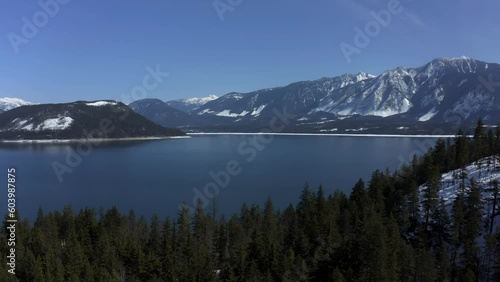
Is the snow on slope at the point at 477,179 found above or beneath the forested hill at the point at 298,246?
above

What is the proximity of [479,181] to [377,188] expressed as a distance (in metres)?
22.0

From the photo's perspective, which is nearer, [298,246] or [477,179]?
[298,246]

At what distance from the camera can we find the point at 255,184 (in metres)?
150

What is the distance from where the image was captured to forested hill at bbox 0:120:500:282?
5672 cm

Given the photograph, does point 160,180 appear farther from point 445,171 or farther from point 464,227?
point 464,227

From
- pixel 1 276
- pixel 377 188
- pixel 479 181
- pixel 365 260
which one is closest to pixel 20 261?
pixel 1 276

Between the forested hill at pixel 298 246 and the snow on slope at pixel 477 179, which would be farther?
the snow on slope at pixel 477 179

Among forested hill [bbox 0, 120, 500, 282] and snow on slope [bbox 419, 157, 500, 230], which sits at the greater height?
snow on slope [bbox 419, 157, 500, 230]

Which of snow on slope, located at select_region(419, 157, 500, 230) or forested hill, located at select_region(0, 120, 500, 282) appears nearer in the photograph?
forested hill, located at select_region(0, 120, 500, 282)

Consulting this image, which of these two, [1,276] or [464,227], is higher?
[464,227]

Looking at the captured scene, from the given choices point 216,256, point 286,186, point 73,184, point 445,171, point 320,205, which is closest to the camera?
point 216,256

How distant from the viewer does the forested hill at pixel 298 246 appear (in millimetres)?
56719

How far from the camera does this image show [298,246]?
67.7 meters

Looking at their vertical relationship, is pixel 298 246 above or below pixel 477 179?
below
